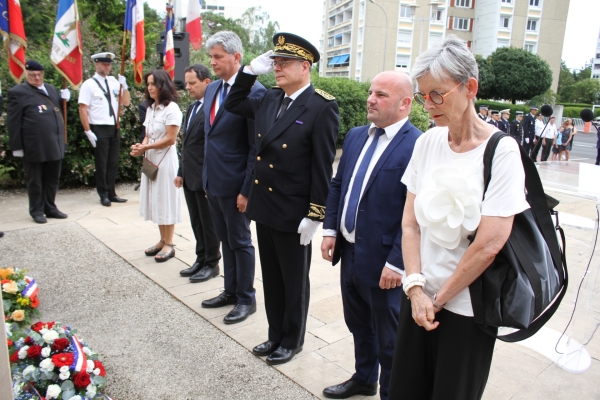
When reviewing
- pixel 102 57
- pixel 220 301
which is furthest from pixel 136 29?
pixel 220 301

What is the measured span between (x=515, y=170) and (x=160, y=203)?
410 centimetres

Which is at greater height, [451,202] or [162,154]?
[451,202]

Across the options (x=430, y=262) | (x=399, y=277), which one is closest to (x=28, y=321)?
(x=399, y=277)

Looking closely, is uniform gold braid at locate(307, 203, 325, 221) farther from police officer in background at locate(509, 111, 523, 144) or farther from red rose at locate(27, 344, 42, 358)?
police officer in background at locate(509, 111, 523, 144)

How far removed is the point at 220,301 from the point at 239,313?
320 mm

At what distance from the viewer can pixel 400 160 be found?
7.61 feet

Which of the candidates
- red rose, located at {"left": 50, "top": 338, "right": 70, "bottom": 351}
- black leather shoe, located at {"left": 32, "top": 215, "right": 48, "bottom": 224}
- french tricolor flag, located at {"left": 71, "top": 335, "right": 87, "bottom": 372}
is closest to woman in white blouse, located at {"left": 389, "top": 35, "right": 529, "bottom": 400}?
french tricolor flag, located at {"left": 71, "top": 335, "right": 87, "bottom": 372}

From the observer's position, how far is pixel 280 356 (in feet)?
10.3

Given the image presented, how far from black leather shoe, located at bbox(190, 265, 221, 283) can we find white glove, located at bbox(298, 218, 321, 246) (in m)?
1.96

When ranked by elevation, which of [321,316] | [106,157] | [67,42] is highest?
[67,42]

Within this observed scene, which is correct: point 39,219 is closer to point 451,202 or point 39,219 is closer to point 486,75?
point 451,202

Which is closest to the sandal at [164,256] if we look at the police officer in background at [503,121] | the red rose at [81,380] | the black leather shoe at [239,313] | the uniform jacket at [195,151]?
the uniform jacket at [195,151]

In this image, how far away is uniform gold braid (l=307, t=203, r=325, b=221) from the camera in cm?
→ 281

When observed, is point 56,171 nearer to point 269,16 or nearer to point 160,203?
point 160,203
